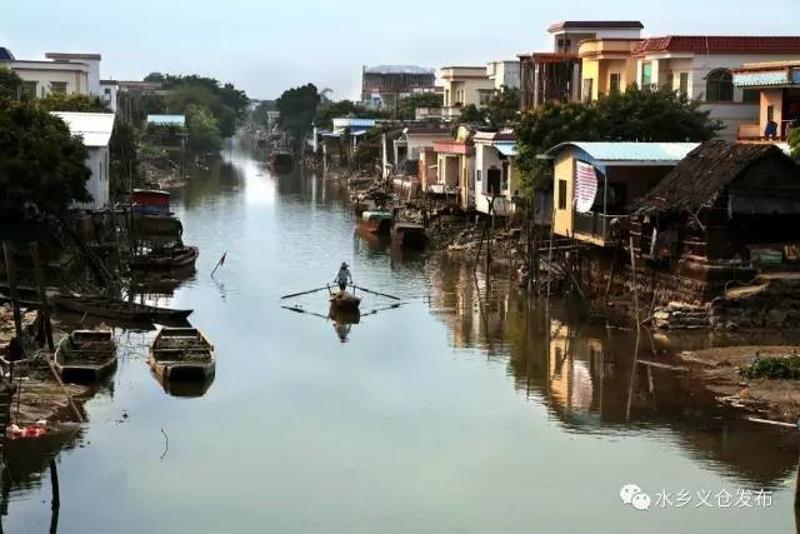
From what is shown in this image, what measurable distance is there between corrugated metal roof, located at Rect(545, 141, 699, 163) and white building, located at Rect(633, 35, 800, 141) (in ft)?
27.7

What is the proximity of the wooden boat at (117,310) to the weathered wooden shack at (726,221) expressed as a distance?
1241 centimetres

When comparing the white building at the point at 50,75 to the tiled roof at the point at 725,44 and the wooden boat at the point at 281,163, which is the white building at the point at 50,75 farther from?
the tiled roof at the point at 725,44

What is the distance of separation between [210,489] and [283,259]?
95.1 ft

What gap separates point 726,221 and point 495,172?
20.0 meters

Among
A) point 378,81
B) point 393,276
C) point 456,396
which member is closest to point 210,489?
point 456,396

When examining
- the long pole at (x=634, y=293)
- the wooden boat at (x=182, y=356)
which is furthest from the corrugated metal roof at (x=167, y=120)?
the wooden boat at (x=182, y=356)

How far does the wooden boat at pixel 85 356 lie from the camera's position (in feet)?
86.5

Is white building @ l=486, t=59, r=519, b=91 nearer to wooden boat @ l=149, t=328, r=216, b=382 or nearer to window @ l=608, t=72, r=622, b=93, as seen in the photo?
window @ l=608, t=72, r=622, b=93

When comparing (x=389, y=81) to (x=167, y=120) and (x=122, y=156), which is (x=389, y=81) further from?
(x=122, y=156)

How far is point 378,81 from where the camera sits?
151625 millimetres

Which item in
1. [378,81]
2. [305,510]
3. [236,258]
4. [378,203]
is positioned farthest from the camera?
[378,81]

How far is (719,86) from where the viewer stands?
46312mm

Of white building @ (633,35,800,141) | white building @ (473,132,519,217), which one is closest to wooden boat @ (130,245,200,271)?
white building @ (473,132,519,217)

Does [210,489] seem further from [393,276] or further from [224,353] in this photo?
[393,276]
